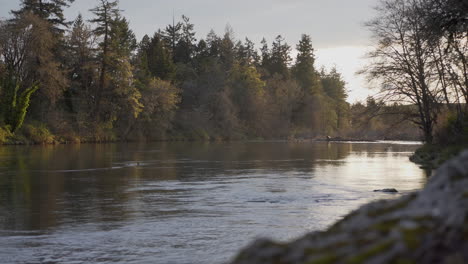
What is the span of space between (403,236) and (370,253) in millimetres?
257

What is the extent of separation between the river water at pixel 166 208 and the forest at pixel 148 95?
1465 centimetres

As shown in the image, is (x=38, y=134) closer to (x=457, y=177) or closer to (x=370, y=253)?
(x=457, y=177)

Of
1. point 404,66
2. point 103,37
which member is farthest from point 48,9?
point 404,66

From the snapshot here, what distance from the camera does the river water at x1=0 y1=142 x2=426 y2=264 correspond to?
37.2 feet

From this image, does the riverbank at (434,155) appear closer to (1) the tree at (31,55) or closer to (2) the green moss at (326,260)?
(2) the green moss at (326,260)

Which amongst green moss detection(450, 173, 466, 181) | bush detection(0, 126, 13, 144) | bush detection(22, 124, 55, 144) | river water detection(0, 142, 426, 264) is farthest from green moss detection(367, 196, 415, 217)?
bush detection(22, 124, 55, 144)

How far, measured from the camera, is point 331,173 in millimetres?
29750

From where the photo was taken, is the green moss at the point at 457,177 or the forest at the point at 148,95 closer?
the green moss at the point at 457,177

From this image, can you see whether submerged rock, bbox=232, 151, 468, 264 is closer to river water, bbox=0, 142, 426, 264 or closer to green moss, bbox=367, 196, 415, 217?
green moss, bbox=367, 196, 415, 217

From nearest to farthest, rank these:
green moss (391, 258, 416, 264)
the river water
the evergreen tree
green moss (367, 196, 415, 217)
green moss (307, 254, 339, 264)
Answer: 1. green moss (391, 258, 416, 264)
2. green moss (307, 254, 339, 264)
3. green moss (367, 196, 415, 217)
4. the river water
5. the evergreen tree

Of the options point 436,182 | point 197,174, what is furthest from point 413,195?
point 197,174

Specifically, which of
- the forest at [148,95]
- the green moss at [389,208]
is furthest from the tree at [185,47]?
the green moss at [389,208]

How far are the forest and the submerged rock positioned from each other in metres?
32.1

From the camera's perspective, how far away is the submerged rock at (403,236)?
3.43 metres
